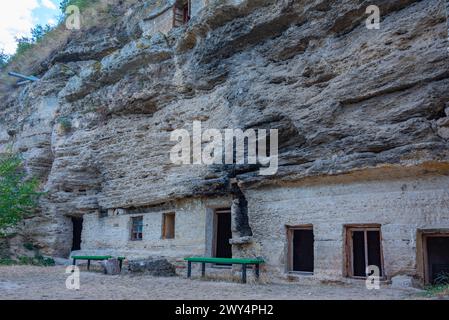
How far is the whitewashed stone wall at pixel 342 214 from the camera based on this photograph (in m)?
8.19

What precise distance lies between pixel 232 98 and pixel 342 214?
4347 millimetres

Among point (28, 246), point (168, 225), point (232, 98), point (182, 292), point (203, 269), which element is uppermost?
point (232, 98)

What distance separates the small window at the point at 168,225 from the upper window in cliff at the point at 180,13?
617 centimetres

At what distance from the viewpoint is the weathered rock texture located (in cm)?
870

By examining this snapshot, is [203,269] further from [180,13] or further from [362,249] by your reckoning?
[180,13]

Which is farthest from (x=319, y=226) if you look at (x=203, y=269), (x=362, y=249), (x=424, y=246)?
(x=203, y=269)

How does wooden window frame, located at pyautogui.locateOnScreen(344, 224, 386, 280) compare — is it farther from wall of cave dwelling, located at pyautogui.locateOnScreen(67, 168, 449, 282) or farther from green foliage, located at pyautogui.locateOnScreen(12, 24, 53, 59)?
green foliage, located at pyautogui.locateOnScreen(12, 24, 53, 59)

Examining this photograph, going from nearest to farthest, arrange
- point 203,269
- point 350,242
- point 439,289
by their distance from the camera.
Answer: point 439,289, point 350,242, point 203,269

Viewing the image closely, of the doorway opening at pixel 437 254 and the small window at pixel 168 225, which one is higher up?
the small window at pixel 168 225

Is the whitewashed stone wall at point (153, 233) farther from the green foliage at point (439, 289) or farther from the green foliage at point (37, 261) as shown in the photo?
the green foliage at point (439, 289)

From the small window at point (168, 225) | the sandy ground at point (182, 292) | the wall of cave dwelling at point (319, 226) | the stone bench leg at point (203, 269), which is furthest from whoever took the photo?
the small window at point (168, 225)

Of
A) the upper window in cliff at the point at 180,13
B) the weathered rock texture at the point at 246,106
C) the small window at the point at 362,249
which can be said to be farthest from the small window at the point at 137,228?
the small window at the point at 362,249

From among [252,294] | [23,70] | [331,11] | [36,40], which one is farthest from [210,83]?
[36,40]

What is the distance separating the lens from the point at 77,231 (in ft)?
57.4
